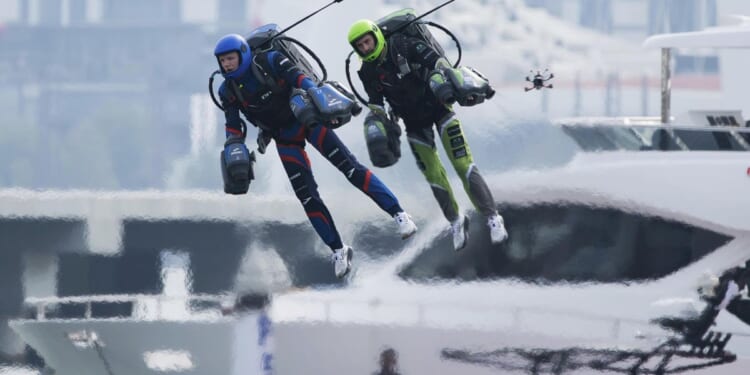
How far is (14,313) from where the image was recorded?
4394cm

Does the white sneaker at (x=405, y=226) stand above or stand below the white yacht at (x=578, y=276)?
above

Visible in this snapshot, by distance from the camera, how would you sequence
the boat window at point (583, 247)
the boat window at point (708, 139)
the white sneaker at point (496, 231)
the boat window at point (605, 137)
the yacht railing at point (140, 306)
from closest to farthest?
1. the white sneaker at point (496, 231)
2. the boat window at point (708, 139)
3. the boat window at point (605, 137)
4. the boat window at point (583, 247)
5. the yacht railing at point (140, 306)

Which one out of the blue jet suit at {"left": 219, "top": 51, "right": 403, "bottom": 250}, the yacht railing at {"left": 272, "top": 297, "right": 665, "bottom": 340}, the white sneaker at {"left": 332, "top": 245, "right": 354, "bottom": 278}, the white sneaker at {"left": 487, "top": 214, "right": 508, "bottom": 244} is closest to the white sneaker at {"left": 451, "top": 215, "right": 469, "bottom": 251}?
the white sneaker at {"left": 487, "top": 214, "right": 508, "bottom": 244}

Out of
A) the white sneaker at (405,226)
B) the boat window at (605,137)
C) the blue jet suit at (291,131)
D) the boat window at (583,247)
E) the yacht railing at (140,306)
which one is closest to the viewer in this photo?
the blue jet suit at (291,131)

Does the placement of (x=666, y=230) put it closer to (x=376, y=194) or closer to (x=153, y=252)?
(x=153, y=252)

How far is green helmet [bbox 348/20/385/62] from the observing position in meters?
25.6

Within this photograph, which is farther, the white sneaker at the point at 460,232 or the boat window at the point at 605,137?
the boat window at the point at 605,137

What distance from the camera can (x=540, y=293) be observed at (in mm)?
39781

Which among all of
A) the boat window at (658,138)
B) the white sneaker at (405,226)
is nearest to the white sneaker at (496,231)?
the white sneaker at (405,226)

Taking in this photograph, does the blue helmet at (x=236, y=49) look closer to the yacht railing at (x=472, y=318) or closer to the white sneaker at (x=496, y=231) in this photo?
the white sneaker at (x=496, y=231)

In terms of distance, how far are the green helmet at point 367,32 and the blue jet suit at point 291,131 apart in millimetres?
871

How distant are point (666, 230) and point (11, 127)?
32065mm

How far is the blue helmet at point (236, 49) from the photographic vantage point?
2527 centimetres

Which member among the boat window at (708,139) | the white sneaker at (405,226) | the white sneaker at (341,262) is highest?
the boat window at (708,139)
